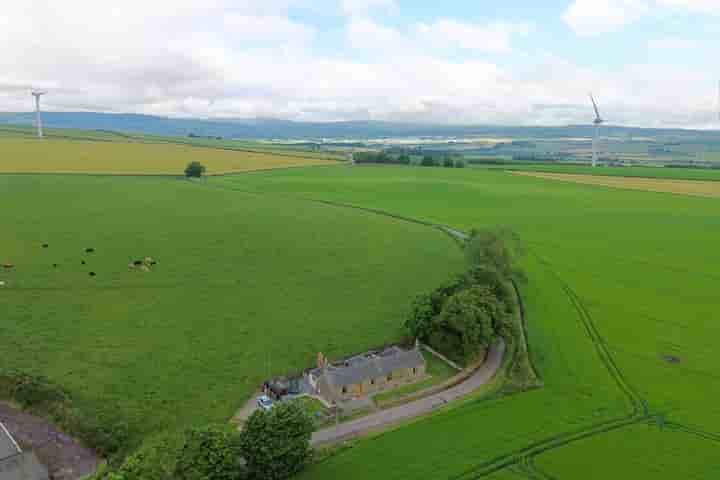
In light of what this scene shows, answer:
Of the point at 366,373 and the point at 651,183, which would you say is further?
the point at 651,183

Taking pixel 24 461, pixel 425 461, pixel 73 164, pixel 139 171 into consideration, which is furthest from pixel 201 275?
pixel 73 164

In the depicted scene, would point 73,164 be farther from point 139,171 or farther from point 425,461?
point 425,461

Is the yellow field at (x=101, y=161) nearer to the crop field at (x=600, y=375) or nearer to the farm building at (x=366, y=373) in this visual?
the crop field at (x=600, y=375)

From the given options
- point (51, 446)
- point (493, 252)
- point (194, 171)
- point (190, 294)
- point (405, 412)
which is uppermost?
point (194, 171)

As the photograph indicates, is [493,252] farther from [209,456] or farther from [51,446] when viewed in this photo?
[51,446]

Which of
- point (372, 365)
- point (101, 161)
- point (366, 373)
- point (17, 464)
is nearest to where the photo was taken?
point (17, 464)

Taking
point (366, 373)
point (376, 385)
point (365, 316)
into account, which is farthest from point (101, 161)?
point (376, 385)

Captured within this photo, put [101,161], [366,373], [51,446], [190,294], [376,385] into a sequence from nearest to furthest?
[51,446] < [366,373] < [376,385] < [190,294] < [101,161]
